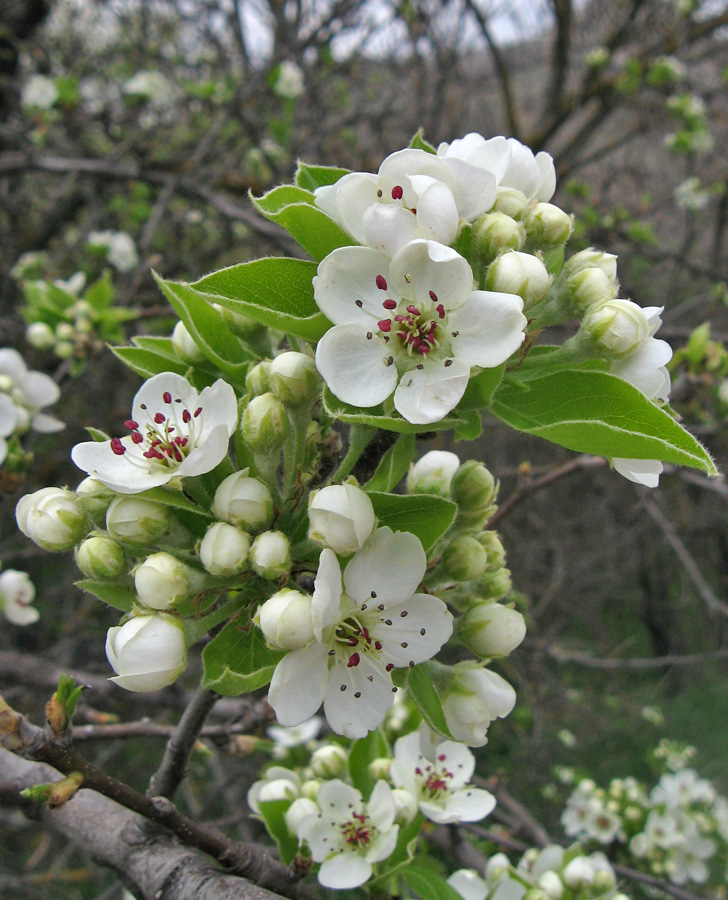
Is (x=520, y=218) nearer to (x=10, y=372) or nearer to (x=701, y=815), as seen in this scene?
(x=10, y=372)

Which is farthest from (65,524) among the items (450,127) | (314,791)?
(450,127)

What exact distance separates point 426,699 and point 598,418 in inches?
26.0

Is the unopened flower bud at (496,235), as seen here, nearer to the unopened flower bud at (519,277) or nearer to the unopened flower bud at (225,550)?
the unopened flower bud at (519,277)

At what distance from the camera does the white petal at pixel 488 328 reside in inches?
45.2

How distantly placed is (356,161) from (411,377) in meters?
4.98

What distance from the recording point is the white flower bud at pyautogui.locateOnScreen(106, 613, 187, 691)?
1160 millimetres

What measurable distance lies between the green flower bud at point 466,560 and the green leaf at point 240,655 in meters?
0.40

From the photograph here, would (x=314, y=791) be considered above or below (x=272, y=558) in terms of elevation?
below

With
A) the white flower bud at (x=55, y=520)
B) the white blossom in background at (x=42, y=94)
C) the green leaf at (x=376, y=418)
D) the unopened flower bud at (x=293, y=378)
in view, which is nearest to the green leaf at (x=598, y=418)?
the green leaf at (x=376, y=418)

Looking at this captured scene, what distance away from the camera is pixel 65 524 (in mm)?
1328

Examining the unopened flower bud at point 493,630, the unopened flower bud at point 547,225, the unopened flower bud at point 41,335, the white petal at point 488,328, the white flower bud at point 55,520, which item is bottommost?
the unopened flower bud at point 41,335

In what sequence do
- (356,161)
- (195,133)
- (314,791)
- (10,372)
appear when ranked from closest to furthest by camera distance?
(314,791) < (10,372) < (356,161) < (195,133)

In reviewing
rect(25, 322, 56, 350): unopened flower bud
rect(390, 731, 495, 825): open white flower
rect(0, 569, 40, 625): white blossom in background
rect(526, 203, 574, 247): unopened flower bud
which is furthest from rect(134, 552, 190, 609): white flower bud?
rect(25, 322, 56, 350): unopened flower bud

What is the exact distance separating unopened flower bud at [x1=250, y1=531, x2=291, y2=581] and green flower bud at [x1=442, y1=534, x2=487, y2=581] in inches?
15.3
